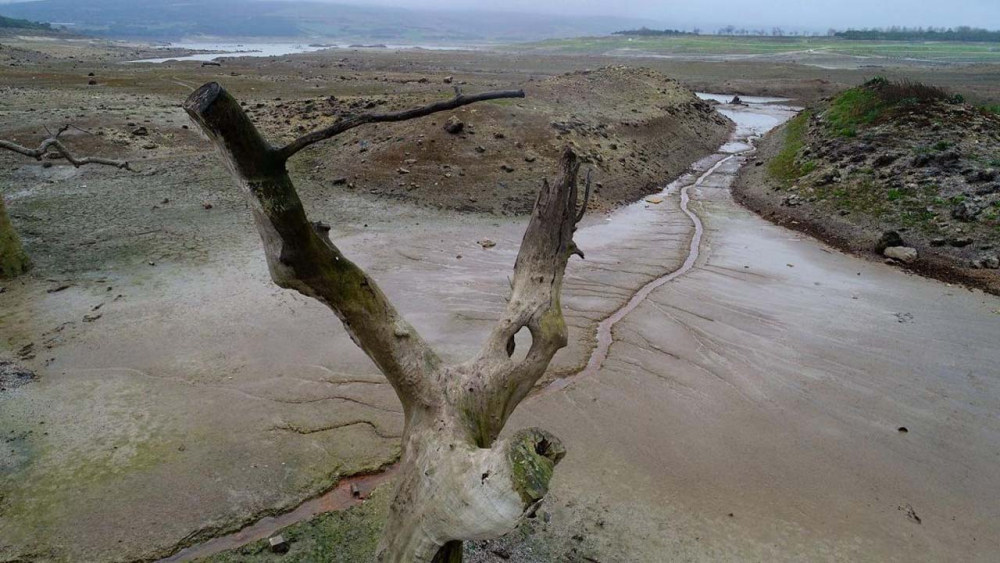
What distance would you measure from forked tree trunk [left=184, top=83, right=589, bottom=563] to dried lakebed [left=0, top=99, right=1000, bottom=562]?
1.75 metres

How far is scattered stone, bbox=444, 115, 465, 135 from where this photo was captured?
49.1ft

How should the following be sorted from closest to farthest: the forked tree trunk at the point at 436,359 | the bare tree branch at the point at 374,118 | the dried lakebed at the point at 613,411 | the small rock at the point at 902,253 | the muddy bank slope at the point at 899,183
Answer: the forked tree trunk at the point at 436,359 < the bare tree branch at the point at 374,118 < the dried lakebed at the point at 613,411 < the small rock at the point at 902,253 < the muddy bank slope at the point at 899,183

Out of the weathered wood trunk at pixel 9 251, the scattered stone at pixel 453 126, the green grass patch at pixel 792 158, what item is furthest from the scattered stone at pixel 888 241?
the weathered wood trunk at pixel 9 251

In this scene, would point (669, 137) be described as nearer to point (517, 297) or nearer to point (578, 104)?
point (578, 104)

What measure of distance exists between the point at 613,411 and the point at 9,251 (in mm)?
7952

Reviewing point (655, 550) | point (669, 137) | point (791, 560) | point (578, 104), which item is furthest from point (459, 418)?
point (669, 137)

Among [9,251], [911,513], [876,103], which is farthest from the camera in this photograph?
[876,103]

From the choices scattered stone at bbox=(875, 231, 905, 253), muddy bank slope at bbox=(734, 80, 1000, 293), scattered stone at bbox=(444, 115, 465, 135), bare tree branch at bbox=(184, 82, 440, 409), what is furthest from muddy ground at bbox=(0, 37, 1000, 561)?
scattered stone at bbox=(444, 115, 465, 135)

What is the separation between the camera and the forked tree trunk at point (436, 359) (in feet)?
8.20

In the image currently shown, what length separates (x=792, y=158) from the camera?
17500 millimetres

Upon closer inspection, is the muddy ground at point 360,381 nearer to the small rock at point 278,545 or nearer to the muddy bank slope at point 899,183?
the small rock at point 278,545

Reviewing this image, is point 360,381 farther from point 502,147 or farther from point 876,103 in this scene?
point 876,103

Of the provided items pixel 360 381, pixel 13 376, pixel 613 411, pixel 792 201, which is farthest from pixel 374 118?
pixel 792 201

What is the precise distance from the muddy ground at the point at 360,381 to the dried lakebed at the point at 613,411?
0.03 metres
